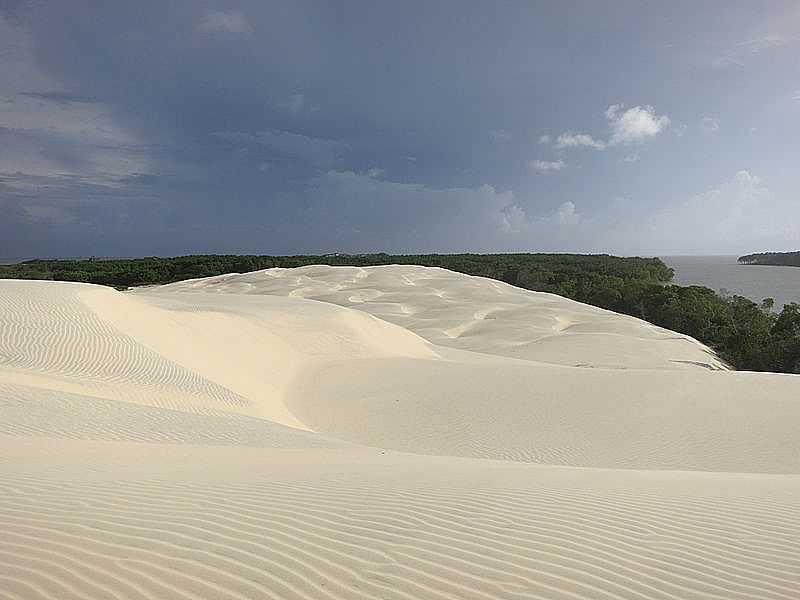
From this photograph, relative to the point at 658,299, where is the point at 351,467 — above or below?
below

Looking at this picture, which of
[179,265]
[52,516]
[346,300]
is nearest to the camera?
[52,516]

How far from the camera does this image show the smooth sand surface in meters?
3.51

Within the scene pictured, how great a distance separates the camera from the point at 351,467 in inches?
270

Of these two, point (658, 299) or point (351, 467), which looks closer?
point (351, 467)

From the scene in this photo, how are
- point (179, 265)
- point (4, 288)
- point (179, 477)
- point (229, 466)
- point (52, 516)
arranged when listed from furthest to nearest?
1. point (179, 265)
2. point (4, 288)
3. point (229, 466)
4. point (179, 477)
5. point (52, 516)

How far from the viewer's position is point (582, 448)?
1241cm

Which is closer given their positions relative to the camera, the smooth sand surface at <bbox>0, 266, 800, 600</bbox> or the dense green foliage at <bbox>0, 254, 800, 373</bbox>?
the smooth sand surface at <bbox>0, 266, 800, 600</bbox>

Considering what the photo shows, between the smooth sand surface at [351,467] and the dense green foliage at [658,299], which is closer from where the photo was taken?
the smooth sand surface at [351,467]

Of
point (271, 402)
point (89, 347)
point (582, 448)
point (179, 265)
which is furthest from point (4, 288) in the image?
point (179, 265)

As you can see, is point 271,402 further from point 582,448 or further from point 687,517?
point 687,517

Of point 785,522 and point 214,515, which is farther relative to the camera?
point 785,522

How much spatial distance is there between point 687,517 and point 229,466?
457 centimetres

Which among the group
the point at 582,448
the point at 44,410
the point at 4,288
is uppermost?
the point at 4,288

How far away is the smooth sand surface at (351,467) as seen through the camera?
3.51 m
